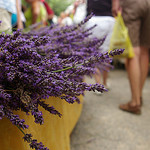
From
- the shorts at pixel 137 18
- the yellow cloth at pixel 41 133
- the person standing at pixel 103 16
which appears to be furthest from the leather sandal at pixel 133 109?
the yellow cloth at pixel 41 133

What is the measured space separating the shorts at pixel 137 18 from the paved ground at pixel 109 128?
0.98 metres

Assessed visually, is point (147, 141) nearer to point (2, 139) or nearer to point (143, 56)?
point (143, 56)

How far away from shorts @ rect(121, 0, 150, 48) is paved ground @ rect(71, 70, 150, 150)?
3.20ft

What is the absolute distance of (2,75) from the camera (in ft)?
1.96

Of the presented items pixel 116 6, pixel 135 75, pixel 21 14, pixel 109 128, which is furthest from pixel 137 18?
pixel 21 14

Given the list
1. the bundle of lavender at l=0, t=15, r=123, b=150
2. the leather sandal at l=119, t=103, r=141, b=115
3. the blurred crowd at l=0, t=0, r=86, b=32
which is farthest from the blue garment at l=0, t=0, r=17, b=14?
the leather sandal at l=119, t=103, r=141, b=115

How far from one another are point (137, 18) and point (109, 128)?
4.72 ft

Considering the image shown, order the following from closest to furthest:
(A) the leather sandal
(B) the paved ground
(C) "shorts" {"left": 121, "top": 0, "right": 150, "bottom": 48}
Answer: (B) the paved ground
(C) "shorts" {"left": 121, "top": 0, "right": 150, "bottom": 48}
(A) the leather sandal

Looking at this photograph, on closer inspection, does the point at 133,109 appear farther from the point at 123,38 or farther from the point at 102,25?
the point at 102,25

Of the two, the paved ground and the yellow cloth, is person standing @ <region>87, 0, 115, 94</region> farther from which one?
the yellow cloth

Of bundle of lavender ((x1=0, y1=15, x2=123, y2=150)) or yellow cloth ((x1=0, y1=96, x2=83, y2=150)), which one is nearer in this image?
bundle of lavender ((x1=0, y1=15, x2=123, y2=150))

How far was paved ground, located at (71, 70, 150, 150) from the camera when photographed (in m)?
1.71

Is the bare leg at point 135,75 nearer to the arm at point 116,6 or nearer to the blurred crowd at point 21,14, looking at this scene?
the arm at point 116,6

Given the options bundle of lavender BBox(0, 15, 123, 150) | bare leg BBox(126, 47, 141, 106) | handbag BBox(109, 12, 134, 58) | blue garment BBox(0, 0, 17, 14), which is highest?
blue garment BBox(0, 0, 17, 14)
